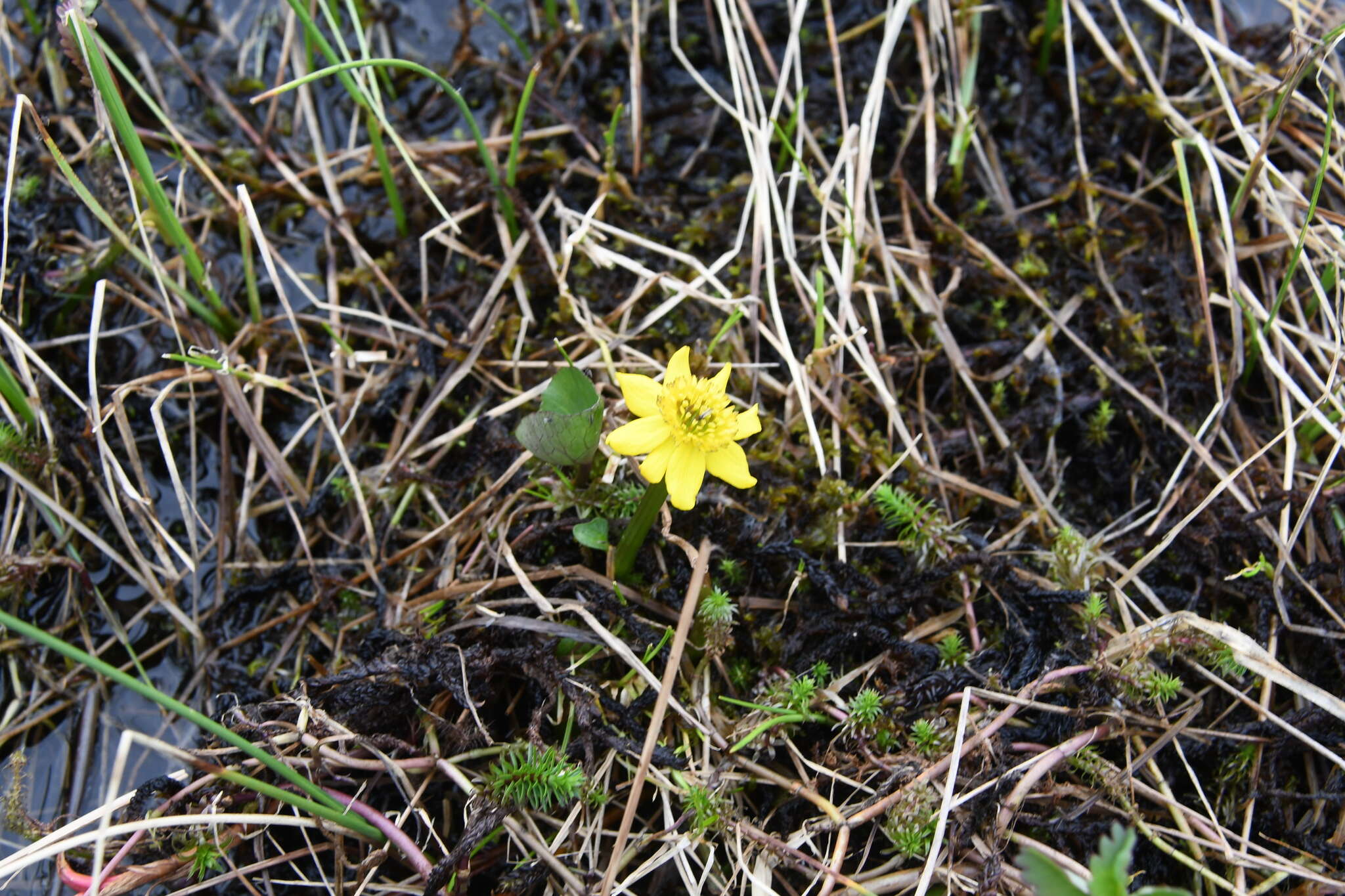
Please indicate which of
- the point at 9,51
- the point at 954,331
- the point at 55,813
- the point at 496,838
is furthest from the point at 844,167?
the point at 55,813

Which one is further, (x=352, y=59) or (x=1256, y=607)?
(x=352, y=59)

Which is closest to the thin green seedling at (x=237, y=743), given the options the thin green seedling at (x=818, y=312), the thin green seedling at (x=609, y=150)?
the thin green seedling at (x=818, y=312)

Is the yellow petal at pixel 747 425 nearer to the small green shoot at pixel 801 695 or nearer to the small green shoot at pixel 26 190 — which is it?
the small green shoot at pixel 801 695

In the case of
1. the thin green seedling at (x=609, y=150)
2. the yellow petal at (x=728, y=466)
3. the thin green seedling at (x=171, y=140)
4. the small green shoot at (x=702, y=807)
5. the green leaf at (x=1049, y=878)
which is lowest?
the small green shoot at (x=702, y=807)

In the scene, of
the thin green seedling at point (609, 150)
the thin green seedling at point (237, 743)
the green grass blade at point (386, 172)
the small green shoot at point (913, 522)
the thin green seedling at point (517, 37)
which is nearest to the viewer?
the thin green seedling at point (237, 743)

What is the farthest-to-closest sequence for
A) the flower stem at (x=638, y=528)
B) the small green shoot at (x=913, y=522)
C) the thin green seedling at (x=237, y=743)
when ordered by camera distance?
the small green shoot at (x=913, y=522) → the flower stem at (x=638, y=528) → the thin green seedling at (x=237, y=743)

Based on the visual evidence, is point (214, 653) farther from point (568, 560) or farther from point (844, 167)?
point (844, 167)

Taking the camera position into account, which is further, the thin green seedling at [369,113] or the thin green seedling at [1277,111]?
the thin green seedling at [369,113]
